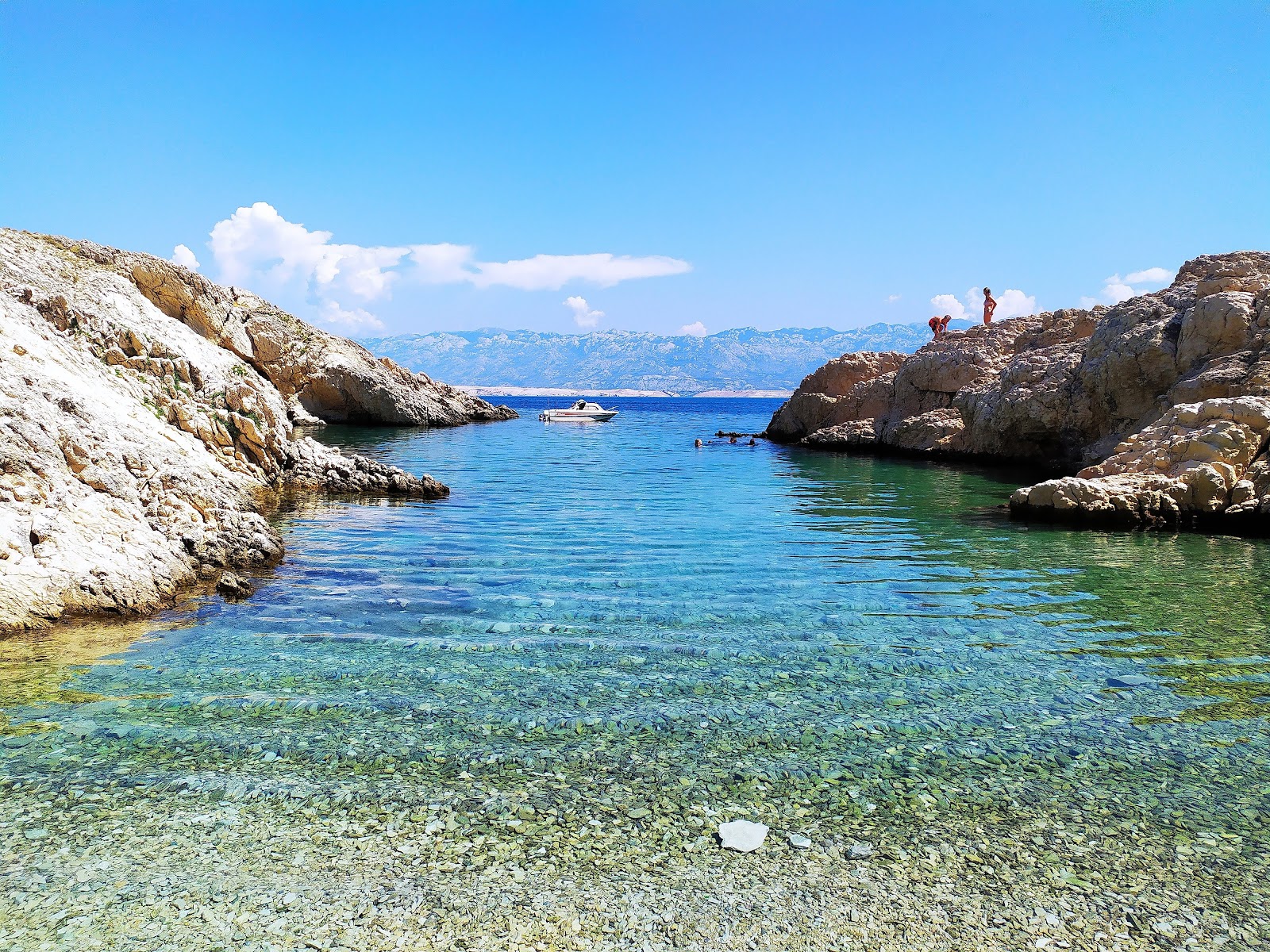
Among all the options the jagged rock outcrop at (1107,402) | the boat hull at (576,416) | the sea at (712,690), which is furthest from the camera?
the boat hull at (576,416)

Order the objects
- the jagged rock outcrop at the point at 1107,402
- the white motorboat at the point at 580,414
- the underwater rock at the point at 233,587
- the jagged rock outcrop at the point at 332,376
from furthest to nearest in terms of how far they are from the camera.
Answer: the white motorboat at the point at 580,414 < the jagged rock outcrop at the point at 332,376 < the jagged rock outcrop at the point at 1107,402 < the underwater rock at the point at 233,587

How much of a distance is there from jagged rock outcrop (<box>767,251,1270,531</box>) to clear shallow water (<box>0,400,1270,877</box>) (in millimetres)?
2938

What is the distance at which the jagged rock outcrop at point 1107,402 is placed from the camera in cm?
1784

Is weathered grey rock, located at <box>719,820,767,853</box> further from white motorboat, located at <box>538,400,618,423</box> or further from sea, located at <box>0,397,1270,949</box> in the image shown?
white motorboat, located at <box>538,400,618,423</box>

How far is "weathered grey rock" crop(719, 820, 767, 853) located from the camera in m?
4.93

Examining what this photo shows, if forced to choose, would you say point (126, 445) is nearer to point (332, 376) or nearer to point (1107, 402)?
point (1107, 402)

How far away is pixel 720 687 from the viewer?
7.53m

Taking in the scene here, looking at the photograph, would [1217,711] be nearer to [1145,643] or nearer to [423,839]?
[1145,643]

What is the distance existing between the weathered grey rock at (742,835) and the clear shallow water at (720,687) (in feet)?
0.49

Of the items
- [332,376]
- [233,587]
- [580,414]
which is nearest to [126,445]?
[233,587]

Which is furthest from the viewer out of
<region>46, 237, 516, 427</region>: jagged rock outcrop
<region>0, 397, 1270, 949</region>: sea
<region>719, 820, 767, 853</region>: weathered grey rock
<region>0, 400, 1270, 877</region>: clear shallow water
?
<region>46, 237, 516, 427</region>: jagged rock outcrop

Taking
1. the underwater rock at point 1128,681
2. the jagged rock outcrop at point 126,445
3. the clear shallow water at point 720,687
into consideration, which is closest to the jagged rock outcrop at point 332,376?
the jagged rock outcrop at point 126,445

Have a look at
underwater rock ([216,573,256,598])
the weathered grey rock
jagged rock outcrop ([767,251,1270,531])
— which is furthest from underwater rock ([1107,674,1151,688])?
jagged rock outcrop ([767,251,1270,531])

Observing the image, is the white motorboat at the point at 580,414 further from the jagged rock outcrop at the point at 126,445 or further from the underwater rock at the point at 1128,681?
the underwater rock at the point at 1128,681
